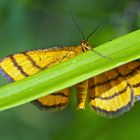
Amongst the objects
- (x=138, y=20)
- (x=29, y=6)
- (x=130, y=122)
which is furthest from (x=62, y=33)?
(x=130, y=122)

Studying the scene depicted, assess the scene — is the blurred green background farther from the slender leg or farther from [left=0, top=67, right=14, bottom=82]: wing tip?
[left=0, top=67, right=14, bottom=82]: wing tip

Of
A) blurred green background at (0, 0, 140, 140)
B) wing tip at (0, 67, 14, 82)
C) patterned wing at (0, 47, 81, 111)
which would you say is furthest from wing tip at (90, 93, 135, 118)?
blurred green background at (0, 0, 140, 140)

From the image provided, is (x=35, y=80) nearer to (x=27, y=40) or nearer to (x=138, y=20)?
(x=138, y=20)

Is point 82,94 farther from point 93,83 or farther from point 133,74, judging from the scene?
point 133,74

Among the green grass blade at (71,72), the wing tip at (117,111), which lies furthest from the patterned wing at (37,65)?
the green grass blade at (71,72)

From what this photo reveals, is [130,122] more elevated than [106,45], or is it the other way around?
[106,45]

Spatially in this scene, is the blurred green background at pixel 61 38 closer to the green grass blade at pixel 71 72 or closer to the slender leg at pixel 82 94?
the slender leg at pixel 82 94
